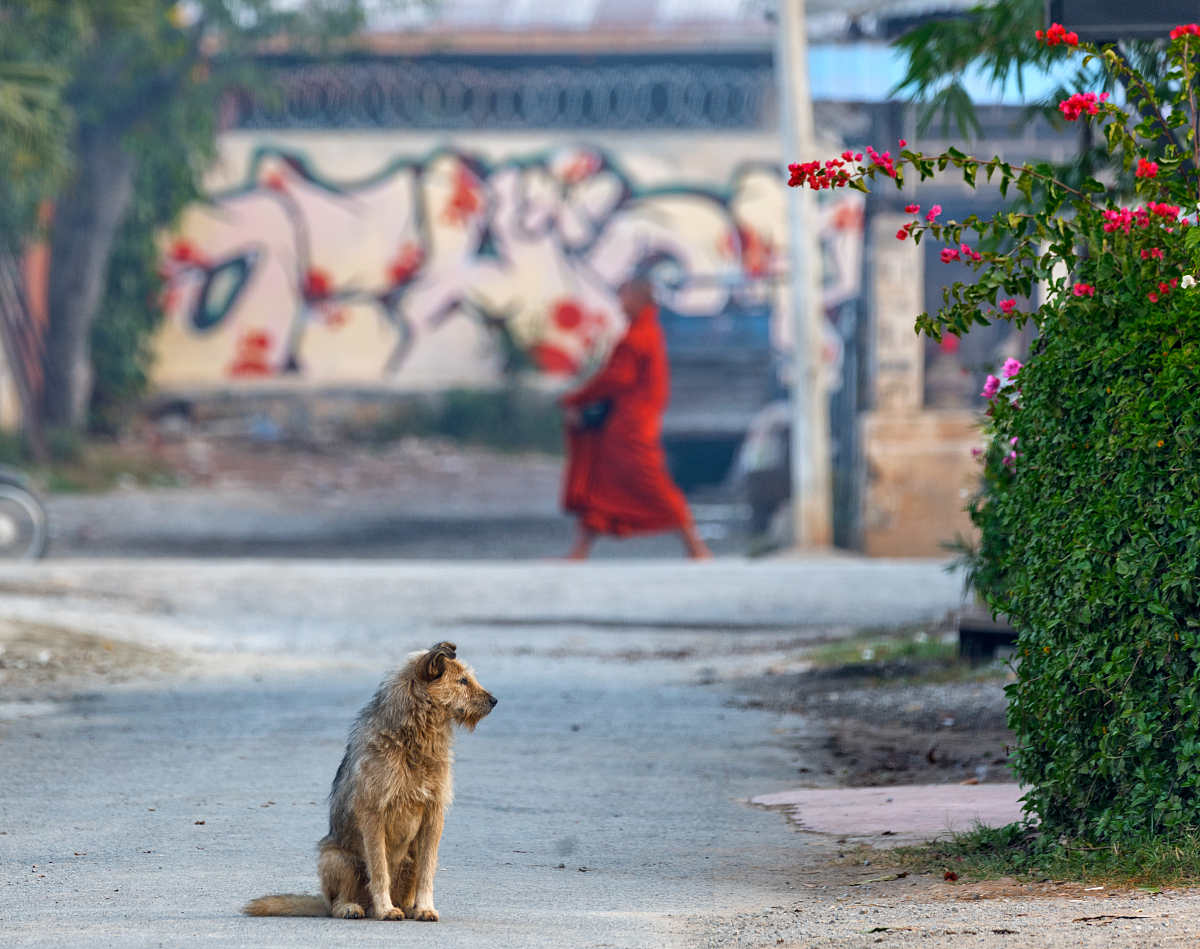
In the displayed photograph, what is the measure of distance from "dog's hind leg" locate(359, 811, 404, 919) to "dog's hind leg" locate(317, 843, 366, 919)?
59 millimetres

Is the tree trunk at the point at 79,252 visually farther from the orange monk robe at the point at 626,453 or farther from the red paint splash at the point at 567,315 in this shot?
the orange monk robe at the point at 626,453

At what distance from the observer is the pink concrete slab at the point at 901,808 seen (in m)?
5.48

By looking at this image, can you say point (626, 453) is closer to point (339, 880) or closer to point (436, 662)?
point (436, 662)

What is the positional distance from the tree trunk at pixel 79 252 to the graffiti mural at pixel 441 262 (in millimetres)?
1846

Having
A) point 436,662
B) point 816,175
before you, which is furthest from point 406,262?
point 436,662

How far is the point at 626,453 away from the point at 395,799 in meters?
10.3

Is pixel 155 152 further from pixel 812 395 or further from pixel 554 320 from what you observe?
pixel 812 395

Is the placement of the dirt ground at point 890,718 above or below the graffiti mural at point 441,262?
below

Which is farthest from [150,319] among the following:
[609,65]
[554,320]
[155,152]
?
[609,65]

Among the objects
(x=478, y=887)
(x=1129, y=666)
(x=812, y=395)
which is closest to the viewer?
(x=1129, y=666)

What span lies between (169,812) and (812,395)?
34.2ft

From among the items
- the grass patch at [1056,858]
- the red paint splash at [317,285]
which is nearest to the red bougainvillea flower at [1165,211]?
the grass patch at [1056,858]

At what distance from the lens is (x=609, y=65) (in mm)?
23766

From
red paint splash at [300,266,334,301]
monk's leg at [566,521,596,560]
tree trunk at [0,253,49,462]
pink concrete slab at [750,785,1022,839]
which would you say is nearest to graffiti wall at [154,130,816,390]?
red paint splash at [300,266,334,301]
